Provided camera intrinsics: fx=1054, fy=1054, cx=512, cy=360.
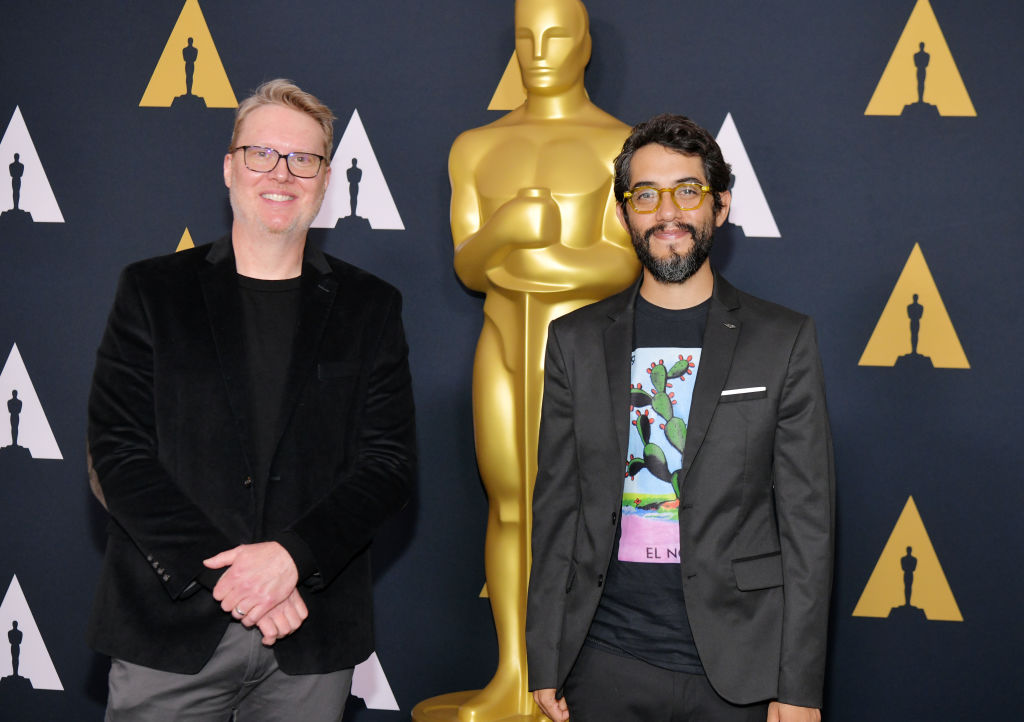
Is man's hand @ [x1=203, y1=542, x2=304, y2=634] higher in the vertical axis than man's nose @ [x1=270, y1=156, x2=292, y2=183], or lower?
lower

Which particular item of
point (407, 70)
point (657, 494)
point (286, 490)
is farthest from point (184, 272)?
point (407, 70)

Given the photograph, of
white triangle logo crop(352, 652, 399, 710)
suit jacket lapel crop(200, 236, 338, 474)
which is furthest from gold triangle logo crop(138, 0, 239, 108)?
white triangle logo crop(352, 652, 399, 710)

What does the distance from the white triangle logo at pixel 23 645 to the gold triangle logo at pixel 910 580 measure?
2533 mm

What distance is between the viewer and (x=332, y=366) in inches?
72.2

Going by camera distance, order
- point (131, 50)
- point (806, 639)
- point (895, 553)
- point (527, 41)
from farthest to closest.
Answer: point (131, 50), point (895, 553), point (527, 41), point (806, 639)

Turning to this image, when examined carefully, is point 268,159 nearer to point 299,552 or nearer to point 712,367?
point 299,552

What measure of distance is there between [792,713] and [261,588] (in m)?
0.88

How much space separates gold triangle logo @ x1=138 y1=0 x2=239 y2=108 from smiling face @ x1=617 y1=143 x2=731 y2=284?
188 centimetres

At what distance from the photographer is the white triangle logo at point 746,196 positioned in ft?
10.4

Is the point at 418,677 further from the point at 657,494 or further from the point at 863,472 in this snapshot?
the point at 657,494

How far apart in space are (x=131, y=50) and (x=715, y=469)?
100 inches

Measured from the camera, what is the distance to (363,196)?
3.32 meters

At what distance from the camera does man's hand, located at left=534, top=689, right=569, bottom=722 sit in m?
1.82

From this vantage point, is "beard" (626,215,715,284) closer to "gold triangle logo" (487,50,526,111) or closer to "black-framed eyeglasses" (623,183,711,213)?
"black-framed eyeglasses" (623,183,711,213)
